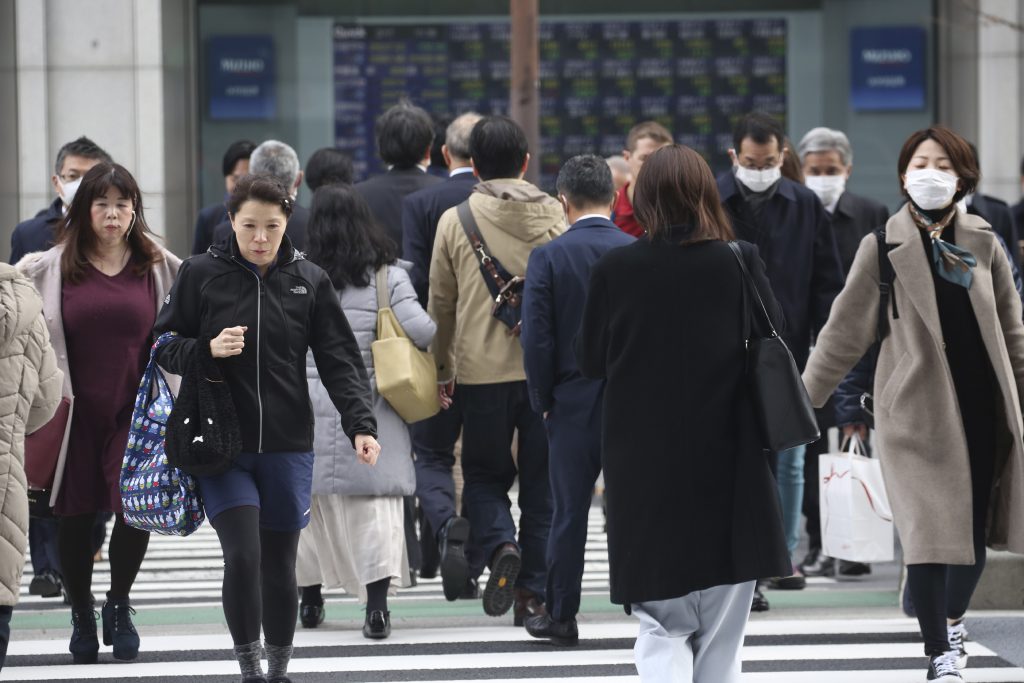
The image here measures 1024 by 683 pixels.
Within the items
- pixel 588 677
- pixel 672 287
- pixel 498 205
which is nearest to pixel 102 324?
pixel 498 205

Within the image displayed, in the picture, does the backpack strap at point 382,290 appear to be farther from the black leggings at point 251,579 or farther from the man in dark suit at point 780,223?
the man in dark suit at point 780,223

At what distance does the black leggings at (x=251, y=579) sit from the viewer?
5746 mm

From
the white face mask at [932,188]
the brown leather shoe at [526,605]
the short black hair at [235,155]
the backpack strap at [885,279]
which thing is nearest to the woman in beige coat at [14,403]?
the brown leather shoe at [526,605]

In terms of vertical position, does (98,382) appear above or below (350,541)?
above

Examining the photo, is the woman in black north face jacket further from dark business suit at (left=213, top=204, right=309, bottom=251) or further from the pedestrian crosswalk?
dark business suit at (left=213, top=204, right=309, bottom=251)

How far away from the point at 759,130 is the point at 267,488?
11.2 feet

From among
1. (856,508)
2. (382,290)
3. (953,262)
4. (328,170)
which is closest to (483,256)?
(382,290)

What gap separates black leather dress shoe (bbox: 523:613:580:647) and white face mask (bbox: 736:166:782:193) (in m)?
2.35

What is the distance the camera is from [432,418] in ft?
25.8

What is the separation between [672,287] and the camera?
199 inches

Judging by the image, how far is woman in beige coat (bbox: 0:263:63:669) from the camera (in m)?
6.12

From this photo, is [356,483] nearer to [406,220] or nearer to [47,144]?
[406,220]

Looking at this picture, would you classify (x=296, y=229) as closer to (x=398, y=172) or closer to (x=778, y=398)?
(x=398, y=172)

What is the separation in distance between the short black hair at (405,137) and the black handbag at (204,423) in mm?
3140
